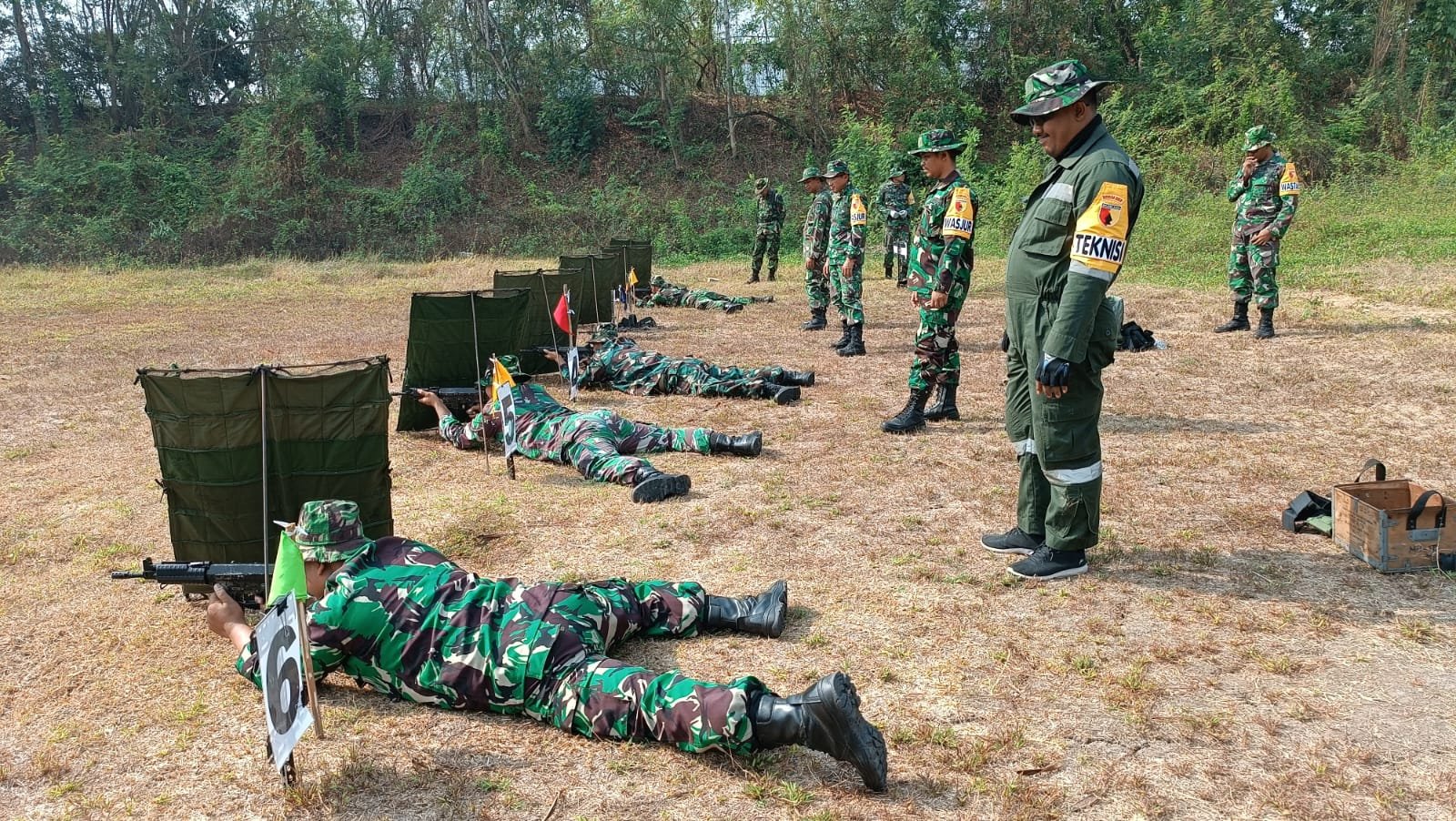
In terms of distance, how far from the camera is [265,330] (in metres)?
13.8

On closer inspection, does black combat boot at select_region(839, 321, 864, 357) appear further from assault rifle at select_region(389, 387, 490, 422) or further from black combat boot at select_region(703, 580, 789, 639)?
black combat boot at select_region(703, 580, 789, 639)

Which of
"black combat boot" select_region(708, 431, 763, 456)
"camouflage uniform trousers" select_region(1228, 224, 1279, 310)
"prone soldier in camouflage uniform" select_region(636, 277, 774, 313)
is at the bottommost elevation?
"black combat boot" select_region(708, 431, 763, 456)

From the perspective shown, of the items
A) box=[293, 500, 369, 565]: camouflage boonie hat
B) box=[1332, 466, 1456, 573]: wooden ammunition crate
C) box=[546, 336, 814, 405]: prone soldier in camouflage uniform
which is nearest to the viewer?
box=[293, 500, 369, 565]: camouflage boonie hat

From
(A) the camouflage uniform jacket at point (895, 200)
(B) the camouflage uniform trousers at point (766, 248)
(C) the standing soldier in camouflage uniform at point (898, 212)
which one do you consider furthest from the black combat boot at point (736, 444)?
(B) the camouflage uniform trousers at point (766, 248)

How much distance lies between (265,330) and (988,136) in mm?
20332

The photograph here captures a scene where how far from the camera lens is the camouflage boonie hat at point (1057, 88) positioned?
13.9 feet

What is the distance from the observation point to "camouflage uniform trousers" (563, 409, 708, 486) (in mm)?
6371

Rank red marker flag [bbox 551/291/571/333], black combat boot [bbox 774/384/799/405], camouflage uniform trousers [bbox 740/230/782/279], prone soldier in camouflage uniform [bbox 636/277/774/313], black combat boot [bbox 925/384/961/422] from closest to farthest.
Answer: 1. black combat boot [bbox 925/384/961/422]
2. black combat boot [bbox 774/384/799/405]
3. red marker flag [bbox 551/291/571/333]
4. prone soldier in camouflage uniform [bbox 636/277/774/313]
5. camouflage uniform trousers [bbox 740/230/782/279]

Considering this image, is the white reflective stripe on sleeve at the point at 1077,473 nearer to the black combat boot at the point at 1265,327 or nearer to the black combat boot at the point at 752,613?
the black combat boot at the point at 752,613

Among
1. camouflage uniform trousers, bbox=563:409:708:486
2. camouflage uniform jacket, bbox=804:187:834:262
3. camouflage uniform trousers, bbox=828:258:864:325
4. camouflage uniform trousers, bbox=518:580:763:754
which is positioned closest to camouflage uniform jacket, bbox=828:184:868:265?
camouflage uniform trousers, bbox=828:258:864:325

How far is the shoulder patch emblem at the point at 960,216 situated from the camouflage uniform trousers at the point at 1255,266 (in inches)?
218

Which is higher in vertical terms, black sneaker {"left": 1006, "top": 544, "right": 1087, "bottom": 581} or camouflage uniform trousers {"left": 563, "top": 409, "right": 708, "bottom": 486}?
camouflage uniform trousers {"left": 563, "top": 409, "right": 708, "bottom": 486}

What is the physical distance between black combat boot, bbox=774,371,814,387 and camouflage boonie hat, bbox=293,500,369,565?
5.63 meters

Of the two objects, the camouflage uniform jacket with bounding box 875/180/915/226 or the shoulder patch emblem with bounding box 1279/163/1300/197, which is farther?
the camouflage uniform jacket with bounding box 875/180/915/226
